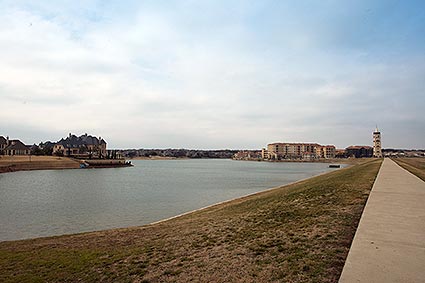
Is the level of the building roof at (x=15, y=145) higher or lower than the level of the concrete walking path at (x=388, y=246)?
higher

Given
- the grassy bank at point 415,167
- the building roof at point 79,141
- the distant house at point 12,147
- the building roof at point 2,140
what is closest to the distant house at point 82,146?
the building roof at point 79,141

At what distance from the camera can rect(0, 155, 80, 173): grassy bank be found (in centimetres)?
8075

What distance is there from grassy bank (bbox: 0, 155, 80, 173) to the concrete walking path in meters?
85.1

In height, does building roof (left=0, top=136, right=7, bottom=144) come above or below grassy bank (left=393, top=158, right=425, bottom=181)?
above

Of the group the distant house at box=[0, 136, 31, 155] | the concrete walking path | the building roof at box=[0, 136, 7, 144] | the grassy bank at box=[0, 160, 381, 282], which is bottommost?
the grassy bank at box=[0, 160, 381, 282]

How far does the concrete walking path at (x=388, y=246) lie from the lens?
527 cm

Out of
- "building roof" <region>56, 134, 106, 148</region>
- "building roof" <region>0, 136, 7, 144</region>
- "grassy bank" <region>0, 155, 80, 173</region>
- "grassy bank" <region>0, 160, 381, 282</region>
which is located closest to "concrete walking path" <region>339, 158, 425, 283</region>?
"grassy bank" <region>0, 160, 381, 282</region>

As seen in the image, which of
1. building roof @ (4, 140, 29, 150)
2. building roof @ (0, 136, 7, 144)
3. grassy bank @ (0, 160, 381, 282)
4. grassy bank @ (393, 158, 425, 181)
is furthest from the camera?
building roof @ (0, 136, 7, 144)

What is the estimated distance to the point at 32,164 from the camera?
90188 millimetres

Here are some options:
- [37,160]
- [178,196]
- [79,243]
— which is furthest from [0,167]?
[79,243]

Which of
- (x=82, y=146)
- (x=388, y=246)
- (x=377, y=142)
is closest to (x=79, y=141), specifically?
(x=82, y=146)

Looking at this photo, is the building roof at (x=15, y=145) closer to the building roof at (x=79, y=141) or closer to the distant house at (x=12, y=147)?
the distant house at (x=12, y=147)

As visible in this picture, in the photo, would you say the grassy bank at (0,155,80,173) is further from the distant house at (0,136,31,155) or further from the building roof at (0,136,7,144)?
the building roof at (0,136,7,144)

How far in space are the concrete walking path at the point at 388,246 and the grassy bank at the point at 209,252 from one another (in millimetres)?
332
